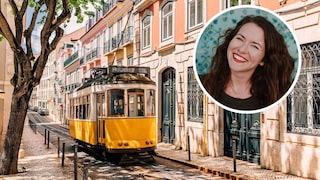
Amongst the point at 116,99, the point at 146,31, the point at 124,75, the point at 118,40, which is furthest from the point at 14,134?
Result: the point at 118,40

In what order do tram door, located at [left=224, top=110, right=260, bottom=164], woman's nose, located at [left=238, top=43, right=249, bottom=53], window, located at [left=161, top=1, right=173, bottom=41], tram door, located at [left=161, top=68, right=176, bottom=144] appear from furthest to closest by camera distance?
window, located at [left=161, top=1, right=173, bottom=41], tram door, located at [left=161, top=68, right=176, bottom=144], tram door, located at [left=224, top=110, right=260, bottom=164], woman's nose, located at [left=238, top=43, right=249, bottom=53]

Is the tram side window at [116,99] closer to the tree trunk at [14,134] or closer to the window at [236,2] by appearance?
the tree trunk at [14,134]

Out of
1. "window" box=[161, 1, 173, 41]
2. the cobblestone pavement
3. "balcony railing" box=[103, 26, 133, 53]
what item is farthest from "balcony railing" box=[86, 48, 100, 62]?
the cobblestone pavement

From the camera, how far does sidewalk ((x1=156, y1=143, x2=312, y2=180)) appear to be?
10633 millimetres

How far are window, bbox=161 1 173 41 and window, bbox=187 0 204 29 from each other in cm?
211

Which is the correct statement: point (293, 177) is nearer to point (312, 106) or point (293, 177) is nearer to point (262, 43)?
point (312, 106)

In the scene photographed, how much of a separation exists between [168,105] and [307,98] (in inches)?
383

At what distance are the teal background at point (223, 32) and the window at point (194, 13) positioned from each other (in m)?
10.4

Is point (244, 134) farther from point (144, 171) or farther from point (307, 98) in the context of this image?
point (144, 171)

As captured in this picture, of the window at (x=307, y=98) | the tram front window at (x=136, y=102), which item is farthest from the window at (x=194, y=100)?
the window at (x=307, y=98)

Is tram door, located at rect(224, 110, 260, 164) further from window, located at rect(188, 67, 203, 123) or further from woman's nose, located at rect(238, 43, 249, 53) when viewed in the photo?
woman's nose, located at rect(238, 43, 249, 53)

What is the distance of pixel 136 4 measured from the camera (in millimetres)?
23297

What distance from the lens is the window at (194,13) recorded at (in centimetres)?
1616

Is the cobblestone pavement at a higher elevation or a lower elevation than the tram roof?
lower
